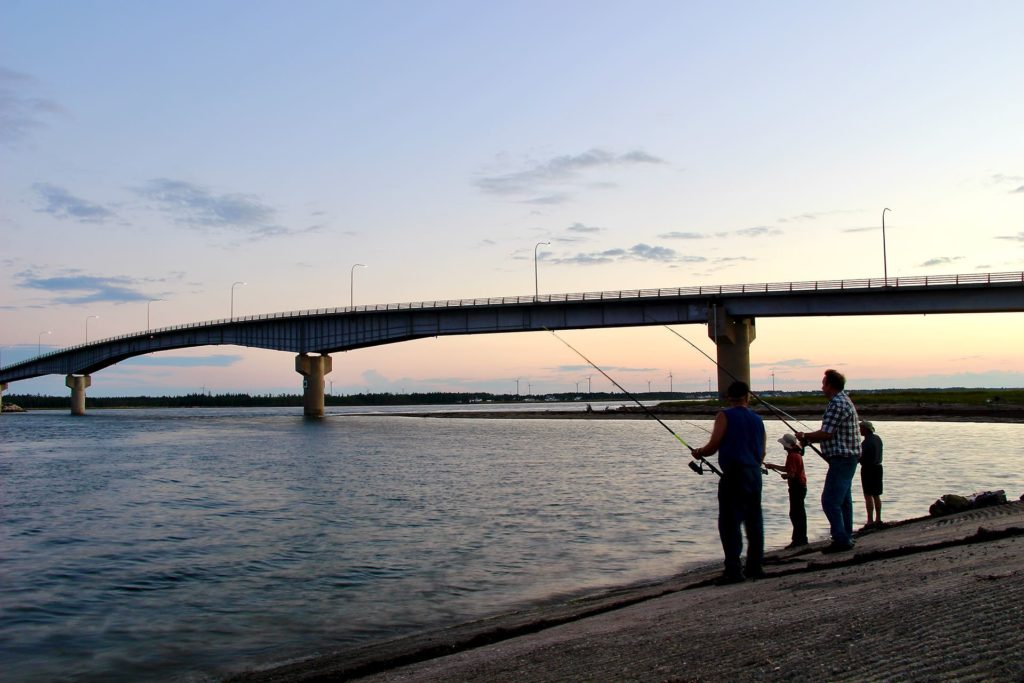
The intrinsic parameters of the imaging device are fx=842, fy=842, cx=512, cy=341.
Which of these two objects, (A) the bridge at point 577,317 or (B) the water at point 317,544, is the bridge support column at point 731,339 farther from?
(B) the water at point 317,544

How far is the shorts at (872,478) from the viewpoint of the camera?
491 inches

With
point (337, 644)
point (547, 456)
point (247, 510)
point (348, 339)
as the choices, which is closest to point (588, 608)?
point (337, 644)

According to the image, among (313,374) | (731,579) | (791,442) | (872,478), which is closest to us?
(731,579)

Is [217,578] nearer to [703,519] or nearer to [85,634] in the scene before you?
[85,634]

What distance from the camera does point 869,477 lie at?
41.3ft

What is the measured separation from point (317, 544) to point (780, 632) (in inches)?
398

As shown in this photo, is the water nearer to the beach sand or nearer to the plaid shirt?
the beach sand

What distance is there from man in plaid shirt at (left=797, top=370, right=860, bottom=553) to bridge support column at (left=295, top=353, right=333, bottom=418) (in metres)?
82.0

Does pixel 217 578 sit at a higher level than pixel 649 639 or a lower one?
lower

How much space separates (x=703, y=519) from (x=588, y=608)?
27.1 ft

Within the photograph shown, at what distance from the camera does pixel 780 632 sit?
5117 mm

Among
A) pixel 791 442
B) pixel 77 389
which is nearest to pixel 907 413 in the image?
pixel 791 442

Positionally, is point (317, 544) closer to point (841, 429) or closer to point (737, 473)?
point (737, 473)

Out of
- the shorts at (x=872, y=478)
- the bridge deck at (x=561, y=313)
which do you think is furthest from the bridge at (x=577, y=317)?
the shorts at (x=872, y=478)
